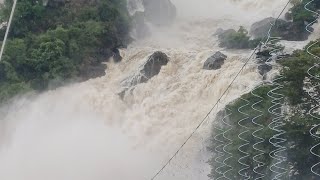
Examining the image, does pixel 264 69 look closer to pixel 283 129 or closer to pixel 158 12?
pixel 283 129

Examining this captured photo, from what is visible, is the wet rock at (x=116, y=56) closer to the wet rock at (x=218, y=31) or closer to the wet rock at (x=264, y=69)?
the wet rock at (x=218, y=31)

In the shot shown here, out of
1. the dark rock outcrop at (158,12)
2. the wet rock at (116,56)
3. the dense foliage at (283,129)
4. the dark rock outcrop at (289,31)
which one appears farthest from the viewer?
the dark rock outcrop at (158,12)

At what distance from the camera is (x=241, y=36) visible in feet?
38.9

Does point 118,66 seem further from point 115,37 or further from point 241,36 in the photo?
point 241,36

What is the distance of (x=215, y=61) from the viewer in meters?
10.8

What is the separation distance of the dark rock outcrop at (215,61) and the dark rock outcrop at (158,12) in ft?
11.9

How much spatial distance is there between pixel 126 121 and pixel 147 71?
1132 millimetres

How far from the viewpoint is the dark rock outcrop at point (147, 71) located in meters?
11.4

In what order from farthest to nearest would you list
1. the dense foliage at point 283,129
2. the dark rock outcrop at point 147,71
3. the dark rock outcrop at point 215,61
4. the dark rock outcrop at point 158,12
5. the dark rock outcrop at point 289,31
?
the dark rock outcrop at point 158,12 → the dark rock outcrop at point 147,71 → the dark rock outcrop at point 289,31 → the dark rock outcrop at point 215,61 → the dense foliage at point 283,129

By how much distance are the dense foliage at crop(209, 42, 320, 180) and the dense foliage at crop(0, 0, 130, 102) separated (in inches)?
225

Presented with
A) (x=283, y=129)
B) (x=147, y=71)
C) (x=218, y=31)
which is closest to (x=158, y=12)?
(x=218, y=31)

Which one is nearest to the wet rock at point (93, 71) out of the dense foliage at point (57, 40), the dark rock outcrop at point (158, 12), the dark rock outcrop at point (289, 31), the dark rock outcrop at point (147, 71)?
the dense foliage at point (57, 40)

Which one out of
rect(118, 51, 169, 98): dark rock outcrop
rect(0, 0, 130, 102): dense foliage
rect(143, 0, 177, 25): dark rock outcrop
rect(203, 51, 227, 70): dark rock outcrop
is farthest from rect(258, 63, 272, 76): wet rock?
rect(143, 0, 177, 25): dark rock outcrop

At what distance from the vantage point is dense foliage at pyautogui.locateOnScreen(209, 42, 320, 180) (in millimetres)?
5887
